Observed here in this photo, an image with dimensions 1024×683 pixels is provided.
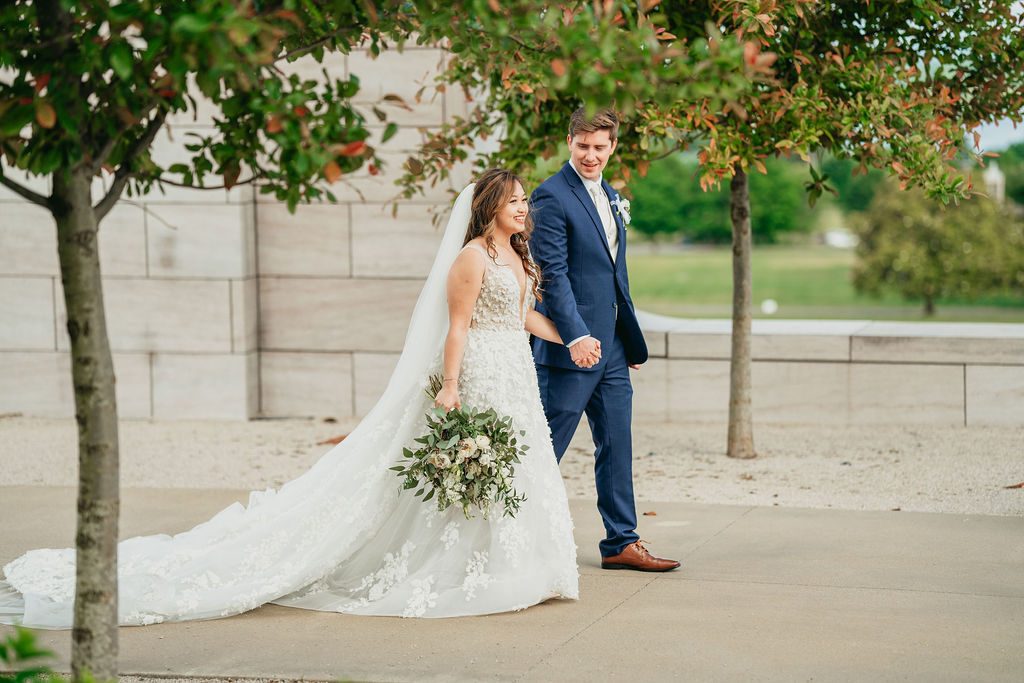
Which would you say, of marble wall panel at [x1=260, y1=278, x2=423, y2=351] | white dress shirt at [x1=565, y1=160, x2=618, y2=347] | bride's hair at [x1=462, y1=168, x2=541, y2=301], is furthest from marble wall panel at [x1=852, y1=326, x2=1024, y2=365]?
bride's hair at [x1=462, y1=168, x2=541, y2=301]

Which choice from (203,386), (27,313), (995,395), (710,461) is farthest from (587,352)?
(27,313)

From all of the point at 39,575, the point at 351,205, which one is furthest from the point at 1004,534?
the point at 351,205

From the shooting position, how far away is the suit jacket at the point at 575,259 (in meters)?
5.50

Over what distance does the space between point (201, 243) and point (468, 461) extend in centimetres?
591

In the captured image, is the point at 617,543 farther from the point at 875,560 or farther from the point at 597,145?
the point at 597,145

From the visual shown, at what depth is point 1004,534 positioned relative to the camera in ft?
20.3

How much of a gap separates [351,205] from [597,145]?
16.5 ft

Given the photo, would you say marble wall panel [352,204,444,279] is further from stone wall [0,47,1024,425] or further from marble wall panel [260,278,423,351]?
marble wall panel [260,278,423,351]

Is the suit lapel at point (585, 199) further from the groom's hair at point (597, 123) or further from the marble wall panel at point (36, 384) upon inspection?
the marble wall panel at point (36, 384)

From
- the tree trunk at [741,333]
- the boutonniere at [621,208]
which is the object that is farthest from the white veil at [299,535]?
the tree trunk at [741,333]

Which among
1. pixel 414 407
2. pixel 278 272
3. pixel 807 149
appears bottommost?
pixel 414 407

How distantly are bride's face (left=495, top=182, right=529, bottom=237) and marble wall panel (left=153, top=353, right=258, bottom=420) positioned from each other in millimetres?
5531

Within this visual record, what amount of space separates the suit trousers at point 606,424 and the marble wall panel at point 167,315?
5.35 metres

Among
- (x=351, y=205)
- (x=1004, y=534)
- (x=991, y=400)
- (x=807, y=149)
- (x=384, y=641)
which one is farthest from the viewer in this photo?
(x=351, y=205)
